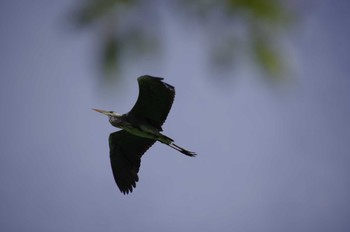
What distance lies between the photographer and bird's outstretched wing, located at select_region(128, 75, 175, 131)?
8.70 metres

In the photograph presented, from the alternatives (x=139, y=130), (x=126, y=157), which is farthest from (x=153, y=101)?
(x=126, y=157)

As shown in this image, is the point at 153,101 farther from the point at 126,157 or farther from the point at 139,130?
the point at 126,157

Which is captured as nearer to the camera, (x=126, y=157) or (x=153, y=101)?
(x=153, y=101)

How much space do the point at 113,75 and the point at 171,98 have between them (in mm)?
7727

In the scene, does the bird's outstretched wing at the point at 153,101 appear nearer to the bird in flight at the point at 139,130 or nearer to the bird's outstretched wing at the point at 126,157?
the bird in flight at the point at 139,130

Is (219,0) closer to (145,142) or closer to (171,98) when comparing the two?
(171,98)

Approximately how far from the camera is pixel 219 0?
141cm

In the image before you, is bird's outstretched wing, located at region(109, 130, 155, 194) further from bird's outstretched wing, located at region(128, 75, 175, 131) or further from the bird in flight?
bird's outstretched wing, located at region(128, 75, 175, 131)

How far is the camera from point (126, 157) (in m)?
11.3

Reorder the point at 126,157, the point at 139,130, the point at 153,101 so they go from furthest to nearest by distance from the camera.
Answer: the point at 126,157 < the point at 139,130 < the point at 153,101

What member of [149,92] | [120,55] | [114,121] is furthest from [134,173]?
[120,55]

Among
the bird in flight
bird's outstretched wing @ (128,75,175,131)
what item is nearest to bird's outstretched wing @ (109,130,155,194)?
the bird in flight

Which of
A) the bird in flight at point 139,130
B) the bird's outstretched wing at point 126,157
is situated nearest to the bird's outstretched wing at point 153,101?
the bird in flight at point 139,130

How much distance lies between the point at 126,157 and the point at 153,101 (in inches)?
93.4
